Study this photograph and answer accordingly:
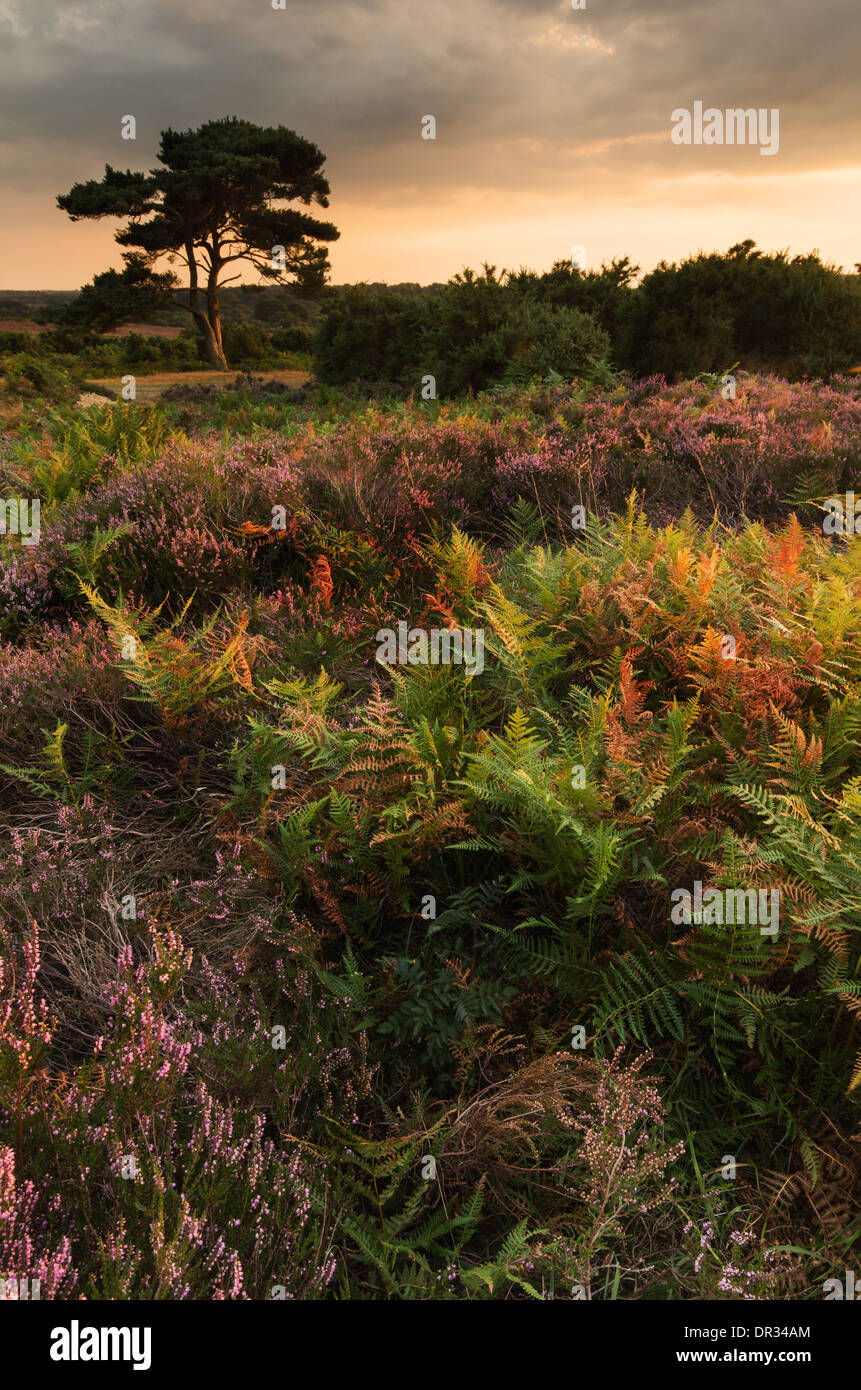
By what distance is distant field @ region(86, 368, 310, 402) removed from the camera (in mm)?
17906

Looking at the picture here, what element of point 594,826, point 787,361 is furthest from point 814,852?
point 787,361

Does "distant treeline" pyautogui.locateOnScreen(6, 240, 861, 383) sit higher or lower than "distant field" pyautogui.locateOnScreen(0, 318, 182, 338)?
lower

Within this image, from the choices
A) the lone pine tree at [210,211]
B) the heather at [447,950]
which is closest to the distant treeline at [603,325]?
the heather at [447,950]

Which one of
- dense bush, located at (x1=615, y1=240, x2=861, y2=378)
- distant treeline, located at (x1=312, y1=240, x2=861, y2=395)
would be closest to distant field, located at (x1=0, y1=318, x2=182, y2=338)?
distant treeline, located at (x1=312, y1=240, x2=861, y2=395)

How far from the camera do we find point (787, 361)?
1390 cm

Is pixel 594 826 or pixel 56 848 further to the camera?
pixel 56 848

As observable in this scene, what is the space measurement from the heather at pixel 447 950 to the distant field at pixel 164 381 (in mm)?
14636

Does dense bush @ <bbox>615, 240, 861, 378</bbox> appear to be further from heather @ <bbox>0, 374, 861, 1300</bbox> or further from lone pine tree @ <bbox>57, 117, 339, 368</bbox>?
lone pine tree @ <bbox>57, 117, 339, 368</bbox>

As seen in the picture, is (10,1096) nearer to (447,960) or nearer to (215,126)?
(447,960)

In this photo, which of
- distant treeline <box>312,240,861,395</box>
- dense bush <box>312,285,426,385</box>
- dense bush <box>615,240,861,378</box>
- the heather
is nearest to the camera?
the heather

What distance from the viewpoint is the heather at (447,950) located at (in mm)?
1690

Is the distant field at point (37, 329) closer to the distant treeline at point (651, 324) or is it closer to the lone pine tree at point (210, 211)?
the lone pine tree at point (210, 211)

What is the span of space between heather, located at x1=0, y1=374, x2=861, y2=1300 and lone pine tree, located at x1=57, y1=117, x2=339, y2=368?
31.5m

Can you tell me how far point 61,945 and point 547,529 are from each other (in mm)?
4477
